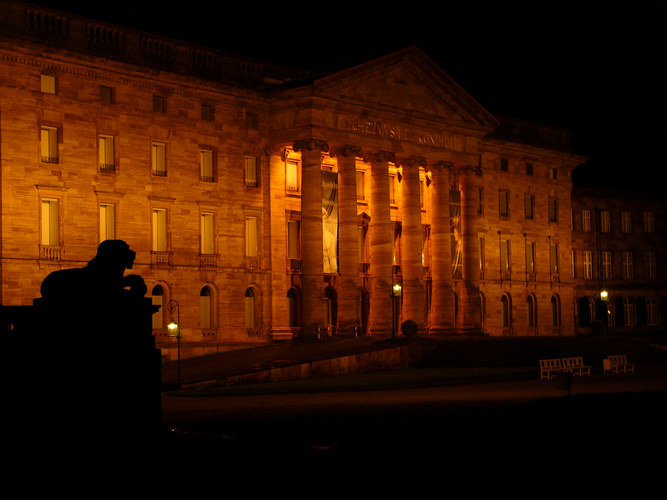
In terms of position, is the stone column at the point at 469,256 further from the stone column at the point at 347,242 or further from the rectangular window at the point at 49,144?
the rectangular window at the point at 49,144

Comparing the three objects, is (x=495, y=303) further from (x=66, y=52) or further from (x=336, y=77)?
(x=66, y=52)

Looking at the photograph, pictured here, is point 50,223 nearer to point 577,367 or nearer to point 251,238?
point 251,238

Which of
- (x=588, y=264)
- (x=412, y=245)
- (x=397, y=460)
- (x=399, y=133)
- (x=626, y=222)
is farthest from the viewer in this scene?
(x=626, y=222)

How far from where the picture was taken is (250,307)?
195 feet

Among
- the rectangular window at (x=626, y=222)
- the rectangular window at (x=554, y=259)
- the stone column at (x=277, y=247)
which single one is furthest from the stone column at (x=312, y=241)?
the rectangular window at (x=626, y=222)

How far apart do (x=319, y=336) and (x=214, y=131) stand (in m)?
Answer: 12.6

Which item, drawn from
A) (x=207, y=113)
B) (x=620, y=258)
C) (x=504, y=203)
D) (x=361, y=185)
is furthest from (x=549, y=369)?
(x=620, y=258)

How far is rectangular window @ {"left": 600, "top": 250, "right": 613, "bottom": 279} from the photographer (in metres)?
89.4

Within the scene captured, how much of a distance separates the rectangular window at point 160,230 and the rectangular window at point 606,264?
4665 cm

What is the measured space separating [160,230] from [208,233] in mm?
3230

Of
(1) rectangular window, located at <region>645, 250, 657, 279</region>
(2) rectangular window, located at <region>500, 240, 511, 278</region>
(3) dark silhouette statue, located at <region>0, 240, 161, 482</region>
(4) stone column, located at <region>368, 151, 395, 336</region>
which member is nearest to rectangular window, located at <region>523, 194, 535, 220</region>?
(2) rectangular window, located at <region>500, 240, 511, 278</region>

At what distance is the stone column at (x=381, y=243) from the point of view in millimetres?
61562

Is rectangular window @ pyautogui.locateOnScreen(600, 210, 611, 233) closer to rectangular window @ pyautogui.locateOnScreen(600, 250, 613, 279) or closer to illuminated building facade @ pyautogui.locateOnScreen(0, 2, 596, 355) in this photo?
rectangular window @ pyautogui.locateOnScreen(600, 250, 613, 279)

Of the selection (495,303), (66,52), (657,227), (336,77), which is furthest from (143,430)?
(657,227)
